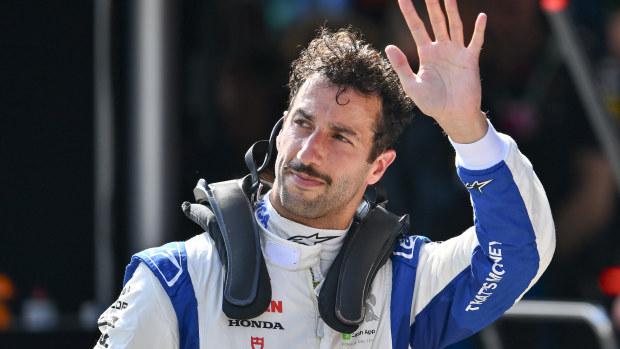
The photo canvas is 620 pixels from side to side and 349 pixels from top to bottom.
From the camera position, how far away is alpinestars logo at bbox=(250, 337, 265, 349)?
2.72m

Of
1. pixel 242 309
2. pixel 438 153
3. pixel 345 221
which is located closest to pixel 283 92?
pixel 438 153

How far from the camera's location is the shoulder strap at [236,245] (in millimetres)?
2680

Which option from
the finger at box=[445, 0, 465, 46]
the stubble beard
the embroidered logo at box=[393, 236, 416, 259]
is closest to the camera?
the finger at box=[445, 0, 465, 46]

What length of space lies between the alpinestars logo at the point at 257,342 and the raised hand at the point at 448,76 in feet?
2.49

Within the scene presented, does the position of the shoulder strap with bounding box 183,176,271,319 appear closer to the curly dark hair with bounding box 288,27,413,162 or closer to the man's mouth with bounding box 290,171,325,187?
the man's mouth with bounding box 290,171,325,187

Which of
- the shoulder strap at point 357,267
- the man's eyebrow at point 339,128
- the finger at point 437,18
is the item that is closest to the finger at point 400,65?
the finger at point 437,18

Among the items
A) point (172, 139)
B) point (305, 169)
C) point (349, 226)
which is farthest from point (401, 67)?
point (172, 139)

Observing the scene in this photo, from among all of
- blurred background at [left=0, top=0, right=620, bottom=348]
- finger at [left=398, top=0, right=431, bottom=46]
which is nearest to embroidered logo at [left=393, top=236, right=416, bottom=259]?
finger at [left=398, top=0, right=431, bottom=46]

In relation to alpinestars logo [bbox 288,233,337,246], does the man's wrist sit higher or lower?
higher

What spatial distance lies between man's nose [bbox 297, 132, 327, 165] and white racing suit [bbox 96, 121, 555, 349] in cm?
22

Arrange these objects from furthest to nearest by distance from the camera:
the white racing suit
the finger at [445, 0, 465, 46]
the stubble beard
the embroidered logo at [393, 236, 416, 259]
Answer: the embroidered logo at [393, 236, 416, 259] → the stubble beard → the finger at [445, 0, 465, 46] → the white racing suit

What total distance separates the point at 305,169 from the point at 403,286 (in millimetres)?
446

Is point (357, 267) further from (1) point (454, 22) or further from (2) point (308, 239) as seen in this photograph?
(1) point (454, 22)

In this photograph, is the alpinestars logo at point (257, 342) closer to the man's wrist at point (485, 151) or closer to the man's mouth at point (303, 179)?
the man's mouth at point (303, 179)
